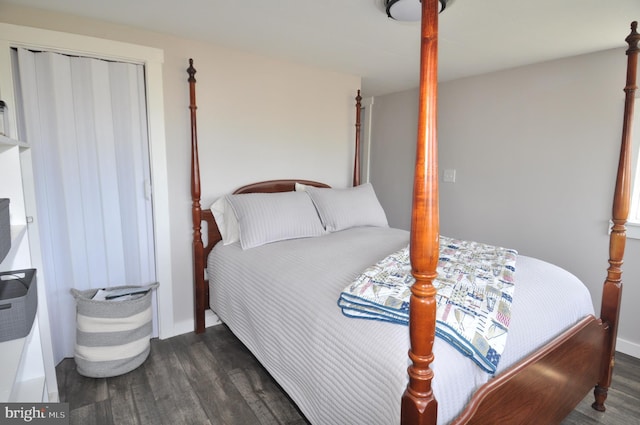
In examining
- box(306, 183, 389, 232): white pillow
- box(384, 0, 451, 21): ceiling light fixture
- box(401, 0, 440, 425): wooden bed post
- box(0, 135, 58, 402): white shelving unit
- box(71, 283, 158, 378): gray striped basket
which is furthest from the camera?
box(306, 183, 389, 232): white pillow

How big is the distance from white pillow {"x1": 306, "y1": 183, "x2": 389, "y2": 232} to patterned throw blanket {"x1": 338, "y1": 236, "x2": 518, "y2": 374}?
3.24 feet

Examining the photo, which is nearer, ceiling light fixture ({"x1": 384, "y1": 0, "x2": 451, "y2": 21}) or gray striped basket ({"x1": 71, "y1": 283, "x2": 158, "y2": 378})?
ceiling light fixture ({"x1": 384, "y1": 0, "x2": 451, "y2": 21})

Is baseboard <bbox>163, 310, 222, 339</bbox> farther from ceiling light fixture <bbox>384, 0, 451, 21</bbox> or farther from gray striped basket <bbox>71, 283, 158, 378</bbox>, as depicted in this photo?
ceiling light fixture <bbox>384, 0, 451, 21</bbox>

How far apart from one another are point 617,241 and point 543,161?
1.15 meters

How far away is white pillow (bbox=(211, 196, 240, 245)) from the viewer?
249 cm

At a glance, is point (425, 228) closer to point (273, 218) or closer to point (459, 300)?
point (459, 300)

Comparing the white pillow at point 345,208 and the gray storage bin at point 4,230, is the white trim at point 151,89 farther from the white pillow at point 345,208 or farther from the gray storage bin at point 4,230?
the white pillow at point 345,208

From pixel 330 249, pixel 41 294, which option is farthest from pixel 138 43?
pixel 330 249

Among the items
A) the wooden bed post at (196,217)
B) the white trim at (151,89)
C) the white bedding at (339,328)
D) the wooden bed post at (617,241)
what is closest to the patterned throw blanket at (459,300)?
the white bedding at (339,328)

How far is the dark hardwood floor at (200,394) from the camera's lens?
1.75 m

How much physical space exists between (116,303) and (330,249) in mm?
1292

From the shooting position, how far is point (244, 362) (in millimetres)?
2230

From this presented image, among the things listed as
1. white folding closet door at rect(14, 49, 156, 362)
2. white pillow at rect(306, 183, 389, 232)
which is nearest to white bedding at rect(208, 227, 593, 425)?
white pillow at rect(306, 183, 389, 232)

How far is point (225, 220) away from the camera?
2.56 m
